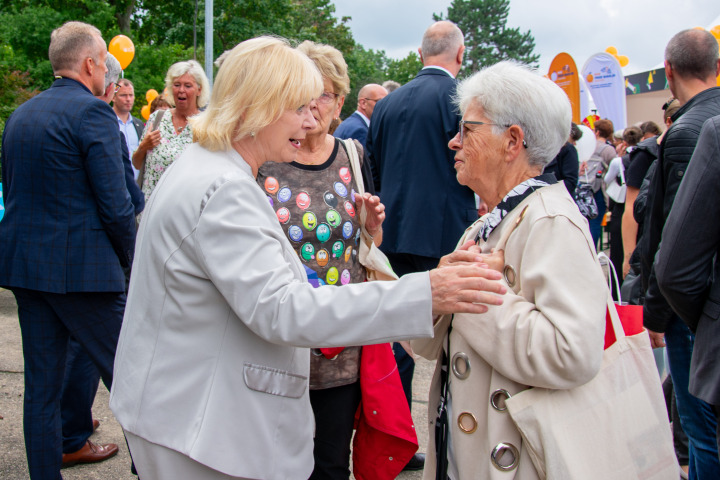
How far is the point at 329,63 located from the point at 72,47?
1.24 m

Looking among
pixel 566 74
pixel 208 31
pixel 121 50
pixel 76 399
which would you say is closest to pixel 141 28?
pixel 208 31

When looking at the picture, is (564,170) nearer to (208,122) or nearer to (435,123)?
(435,123)

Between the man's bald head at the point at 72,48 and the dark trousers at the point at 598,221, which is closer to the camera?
the man's bald head at the point at 72,48

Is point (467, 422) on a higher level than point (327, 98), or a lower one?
lower

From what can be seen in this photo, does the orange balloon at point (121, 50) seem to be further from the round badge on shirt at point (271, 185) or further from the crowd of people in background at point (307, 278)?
the round badge on shirt at point (271, 185)

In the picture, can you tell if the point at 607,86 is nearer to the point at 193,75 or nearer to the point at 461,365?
the point at 193,75

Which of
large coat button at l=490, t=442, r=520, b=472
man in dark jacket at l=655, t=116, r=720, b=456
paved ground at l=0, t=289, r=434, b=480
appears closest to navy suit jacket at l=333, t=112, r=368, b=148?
paved ground at l=0, t=289, r=434, b=480

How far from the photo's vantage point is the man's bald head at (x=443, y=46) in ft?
12.5

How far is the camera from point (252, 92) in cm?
166

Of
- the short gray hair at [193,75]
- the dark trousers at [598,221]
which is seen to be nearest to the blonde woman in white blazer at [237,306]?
the short gray hair at [193,75]

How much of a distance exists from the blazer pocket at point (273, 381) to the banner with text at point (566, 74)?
12.4 meters

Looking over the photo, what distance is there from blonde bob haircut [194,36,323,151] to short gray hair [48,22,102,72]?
1608 millimetres

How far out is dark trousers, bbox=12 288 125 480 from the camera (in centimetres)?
283

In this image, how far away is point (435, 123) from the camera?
356cm
